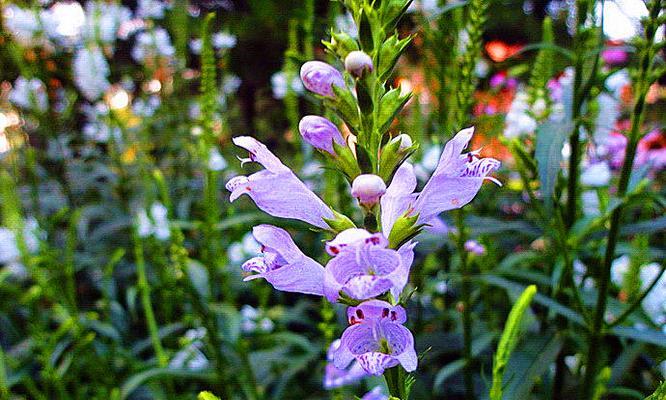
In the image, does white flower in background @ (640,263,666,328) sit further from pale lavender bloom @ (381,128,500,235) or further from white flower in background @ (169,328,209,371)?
white flower in background @ (169,328,209,371)

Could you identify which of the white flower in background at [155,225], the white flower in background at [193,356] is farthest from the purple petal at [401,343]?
the white flower in background at [155,225]

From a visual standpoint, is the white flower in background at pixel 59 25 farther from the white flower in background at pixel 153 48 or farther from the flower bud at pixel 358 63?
the flower bud at pixel 358 63

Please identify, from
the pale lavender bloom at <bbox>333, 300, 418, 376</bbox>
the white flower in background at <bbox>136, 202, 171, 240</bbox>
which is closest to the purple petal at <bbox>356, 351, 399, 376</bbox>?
the pale lavender bloom at <bbox>333, 300, 418, 376</bbox>

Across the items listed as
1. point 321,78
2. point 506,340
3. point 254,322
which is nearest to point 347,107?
point 321,78

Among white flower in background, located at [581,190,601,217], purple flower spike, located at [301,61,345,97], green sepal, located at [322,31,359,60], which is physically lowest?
white flower in background, located at [581,190,601,217]

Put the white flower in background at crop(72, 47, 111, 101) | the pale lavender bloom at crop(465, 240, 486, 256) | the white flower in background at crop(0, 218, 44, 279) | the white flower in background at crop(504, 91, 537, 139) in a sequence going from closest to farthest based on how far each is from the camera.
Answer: the pale lavender bloom at crop(465, 240, 486, 256)
the white flower in background at crop(504, 91, 537, 139)
the white flower in background at crop(0, 218, 44, 279)
the white flower in background at crop(72, 47, 111, 101)
